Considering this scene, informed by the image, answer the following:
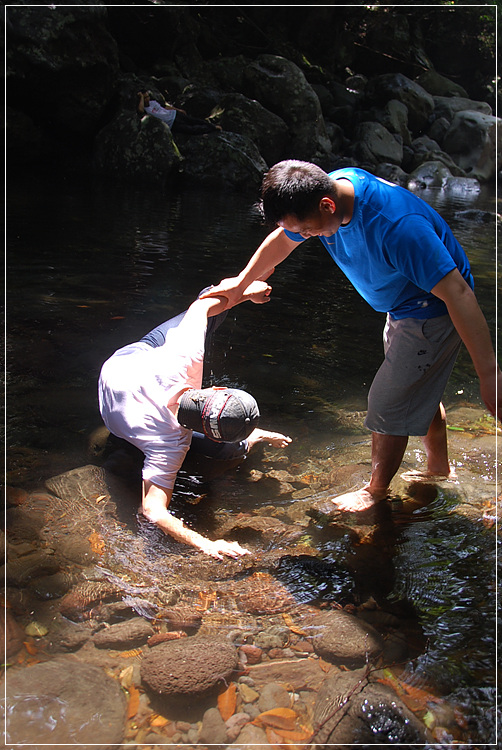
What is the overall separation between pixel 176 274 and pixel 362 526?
14.0 feet

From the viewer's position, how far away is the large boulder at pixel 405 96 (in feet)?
71.1

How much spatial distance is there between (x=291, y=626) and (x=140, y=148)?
39.2ft

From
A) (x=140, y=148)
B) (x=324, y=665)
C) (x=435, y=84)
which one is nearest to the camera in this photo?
(x=324, y=665)

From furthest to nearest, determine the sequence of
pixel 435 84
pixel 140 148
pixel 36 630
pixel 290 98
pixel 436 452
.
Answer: pixel 435 84 → pixel 290 98 → pixel 140 148 → pixel 436 452 → pixel 36 630

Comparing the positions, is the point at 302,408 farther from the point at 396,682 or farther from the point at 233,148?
the point at 233,148

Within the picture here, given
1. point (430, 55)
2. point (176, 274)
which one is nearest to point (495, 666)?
point (176, 274)

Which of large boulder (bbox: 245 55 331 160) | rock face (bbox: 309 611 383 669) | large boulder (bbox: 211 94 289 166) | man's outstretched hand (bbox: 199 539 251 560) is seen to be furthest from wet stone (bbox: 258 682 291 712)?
large boulder (bbox: 245 55 331 160)

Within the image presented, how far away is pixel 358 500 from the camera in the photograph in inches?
114

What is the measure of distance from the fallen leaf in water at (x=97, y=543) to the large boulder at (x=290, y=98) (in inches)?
621

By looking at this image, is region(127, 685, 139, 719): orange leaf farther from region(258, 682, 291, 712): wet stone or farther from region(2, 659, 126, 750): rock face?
region(258, 682, 291, 712): wet stone

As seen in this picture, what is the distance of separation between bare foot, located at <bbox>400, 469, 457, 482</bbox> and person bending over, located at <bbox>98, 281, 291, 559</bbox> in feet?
3.09

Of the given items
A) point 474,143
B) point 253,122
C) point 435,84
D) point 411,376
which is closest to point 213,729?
point 411,376

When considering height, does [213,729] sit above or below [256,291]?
below

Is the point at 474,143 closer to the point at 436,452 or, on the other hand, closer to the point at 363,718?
the point at 436,452
